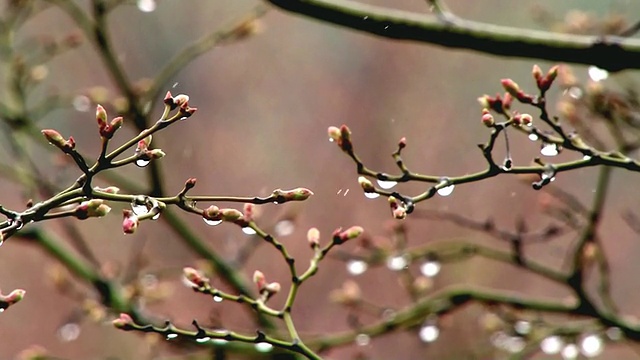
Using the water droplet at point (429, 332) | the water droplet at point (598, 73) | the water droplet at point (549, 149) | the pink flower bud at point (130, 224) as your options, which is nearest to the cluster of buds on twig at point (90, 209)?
the pink flower bud at point (130, 224)

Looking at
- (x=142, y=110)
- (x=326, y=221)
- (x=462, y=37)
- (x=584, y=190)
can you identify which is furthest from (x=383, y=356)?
(x=462, y=37)

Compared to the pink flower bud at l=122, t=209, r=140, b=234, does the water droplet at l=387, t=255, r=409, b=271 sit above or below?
below

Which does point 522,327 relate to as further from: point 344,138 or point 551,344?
point 344,138

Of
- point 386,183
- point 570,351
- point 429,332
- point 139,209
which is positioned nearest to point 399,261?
point 429,332

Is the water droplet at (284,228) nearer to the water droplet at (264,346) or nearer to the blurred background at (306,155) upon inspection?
the water droplet at (264,346)

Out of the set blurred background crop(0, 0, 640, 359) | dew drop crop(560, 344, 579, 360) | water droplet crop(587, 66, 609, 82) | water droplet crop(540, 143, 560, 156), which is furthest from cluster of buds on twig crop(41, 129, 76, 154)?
blurred background crop(0, 0, 640, 359)

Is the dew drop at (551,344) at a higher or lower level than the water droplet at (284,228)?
lower

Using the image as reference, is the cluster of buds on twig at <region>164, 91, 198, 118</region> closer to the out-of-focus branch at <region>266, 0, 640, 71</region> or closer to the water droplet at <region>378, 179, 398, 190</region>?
the water droplet at <region>378, 179, 398, 190</region>
